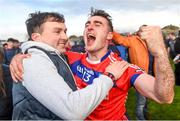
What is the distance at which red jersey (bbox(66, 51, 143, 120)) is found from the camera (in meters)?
3.92

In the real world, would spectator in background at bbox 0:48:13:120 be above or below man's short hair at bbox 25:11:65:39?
below

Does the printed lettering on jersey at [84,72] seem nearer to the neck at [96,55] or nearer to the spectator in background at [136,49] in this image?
the neck at [96,55]

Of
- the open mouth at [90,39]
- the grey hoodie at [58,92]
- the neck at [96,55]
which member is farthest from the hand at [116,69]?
the open mouth at [90,39]

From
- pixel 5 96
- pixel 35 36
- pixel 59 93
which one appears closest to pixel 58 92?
pixel 59 93

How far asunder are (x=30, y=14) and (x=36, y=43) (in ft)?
1.90

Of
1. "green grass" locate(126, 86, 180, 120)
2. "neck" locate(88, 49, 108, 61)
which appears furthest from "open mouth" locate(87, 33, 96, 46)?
"green grass" locate(126, 86, 180, 120)

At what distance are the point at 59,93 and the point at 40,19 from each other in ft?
2.86

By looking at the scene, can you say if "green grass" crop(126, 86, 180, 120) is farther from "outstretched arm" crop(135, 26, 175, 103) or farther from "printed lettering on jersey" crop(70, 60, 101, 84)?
"outstretched arm" crop(135, 26, 175, 103)

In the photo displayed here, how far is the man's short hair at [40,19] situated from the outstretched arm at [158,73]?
0.67 metres

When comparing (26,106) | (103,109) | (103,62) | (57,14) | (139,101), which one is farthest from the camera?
(139,101)

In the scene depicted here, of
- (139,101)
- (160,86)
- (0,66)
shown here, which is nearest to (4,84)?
(0,66)

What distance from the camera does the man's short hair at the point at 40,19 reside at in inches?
127

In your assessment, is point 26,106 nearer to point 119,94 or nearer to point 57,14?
point 57,14

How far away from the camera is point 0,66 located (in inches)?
134
